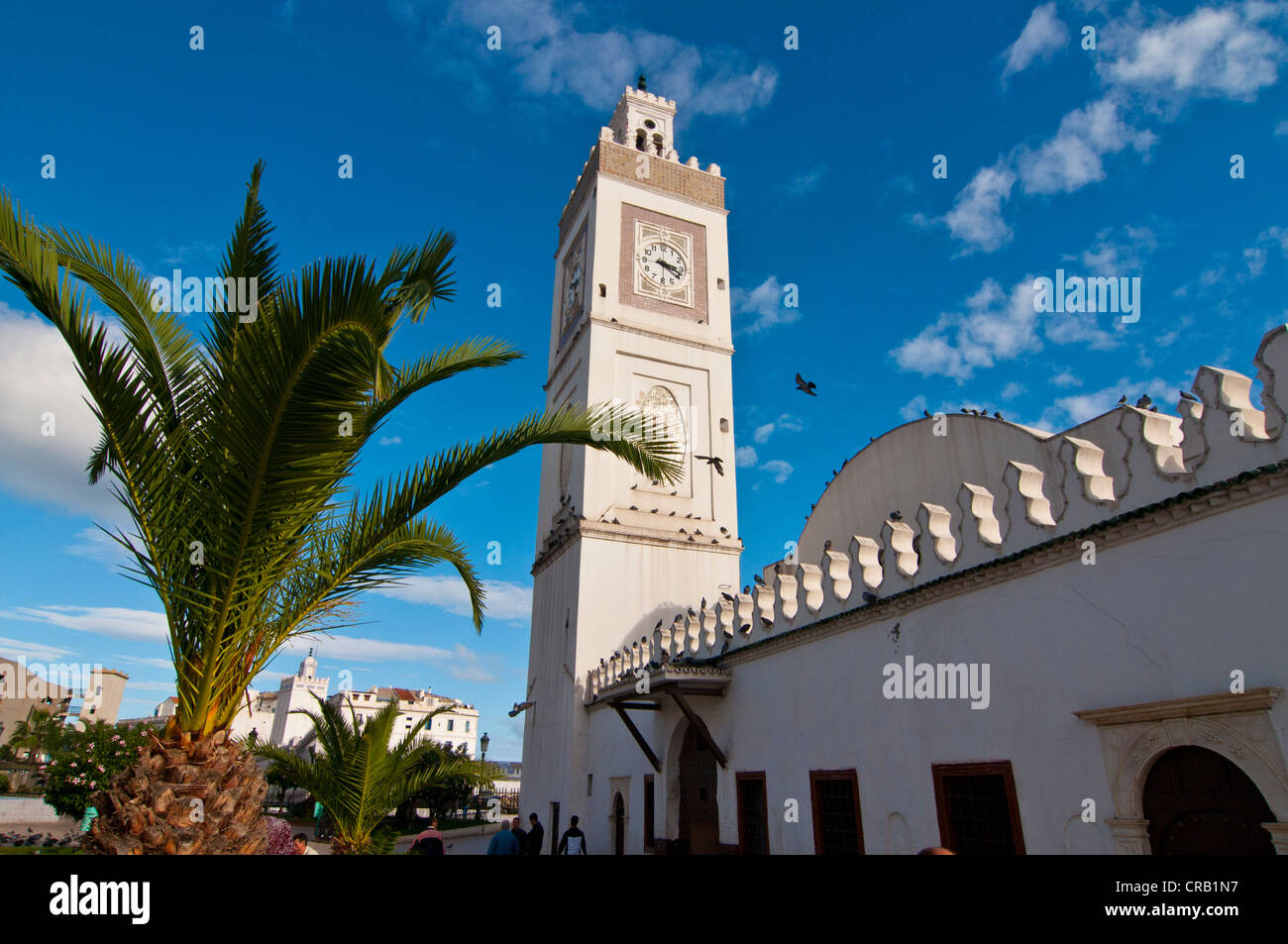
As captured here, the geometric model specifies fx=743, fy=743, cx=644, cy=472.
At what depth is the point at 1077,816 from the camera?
5.96 m

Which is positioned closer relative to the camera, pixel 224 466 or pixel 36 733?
pixel 224 466

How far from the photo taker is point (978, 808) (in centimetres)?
695

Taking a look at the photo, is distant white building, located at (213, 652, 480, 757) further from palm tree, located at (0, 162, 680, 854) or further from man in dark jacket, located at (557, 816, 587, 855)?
palm tree, located at (0, 162, 680, 854)

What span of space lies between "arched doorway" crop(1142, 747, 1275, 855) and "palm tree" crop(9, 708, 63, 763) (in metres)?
56.3

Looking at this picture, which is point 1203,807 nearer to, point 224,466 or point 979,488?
point 979,488

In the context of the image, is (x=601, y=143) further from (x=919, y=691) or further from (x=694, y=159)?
(x=919, y=691)

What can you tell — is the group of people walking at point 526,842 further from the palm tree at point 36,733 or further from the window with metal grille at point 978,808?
the palm tree at point 36,733

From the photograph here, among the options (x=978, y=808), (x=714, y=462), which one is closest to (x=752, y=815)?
(x=978, y=808)

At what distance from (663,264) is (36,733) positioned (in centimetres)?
5278

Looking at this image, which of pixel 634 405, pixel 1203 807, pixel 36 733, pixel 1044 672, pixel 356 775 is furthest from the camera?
pixel 36 733

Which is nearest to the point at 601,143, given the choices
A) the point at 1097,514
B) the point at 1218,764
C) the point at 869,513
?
the point at 869,513

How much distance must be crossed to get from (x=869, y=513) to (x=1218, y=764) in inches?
344

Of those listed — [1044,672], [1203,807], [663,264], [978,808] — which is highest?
[663,264]

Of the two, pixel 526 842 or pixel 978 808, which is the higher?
pixel 978 808
